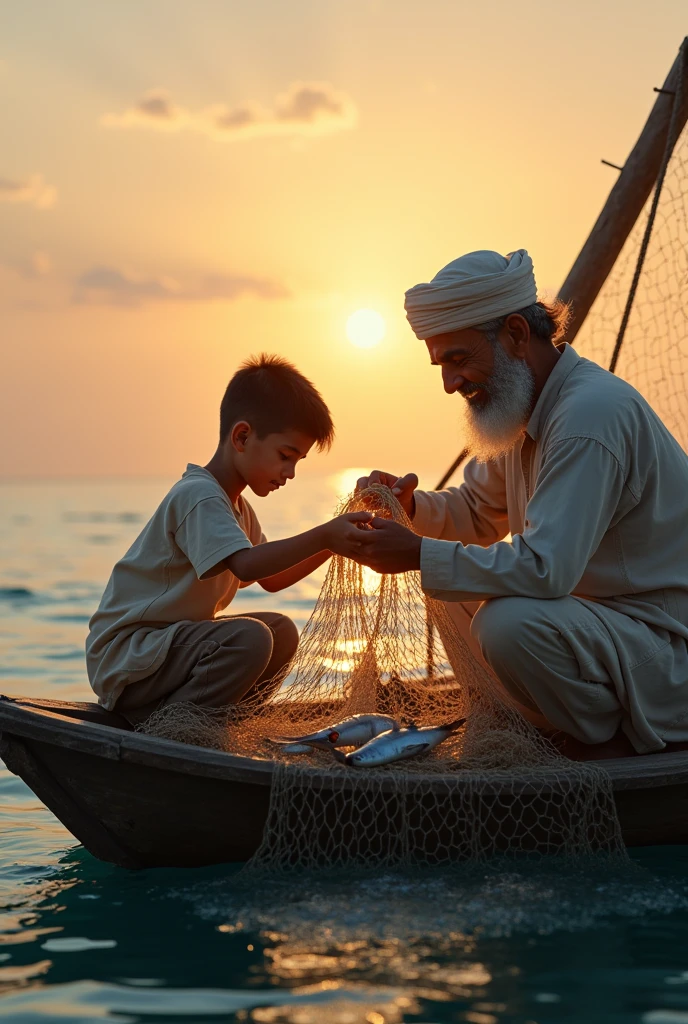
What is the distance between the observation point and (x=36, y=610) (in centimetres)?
1585

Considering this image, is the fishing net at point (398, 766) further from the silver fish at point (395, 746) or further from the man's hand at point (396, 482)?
the man's hand at point (396, 482)

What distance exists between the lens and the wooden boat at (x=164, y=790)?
147 inches

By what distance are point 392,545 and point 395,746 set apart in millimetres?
701

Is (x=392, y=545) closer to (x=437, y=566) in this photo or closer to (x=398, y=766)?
(x=437, y=566)

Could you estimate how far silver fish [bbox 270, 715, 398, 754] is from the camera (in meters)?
4.02

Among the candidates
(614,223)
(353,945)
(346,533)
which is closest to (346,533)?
(346,533)

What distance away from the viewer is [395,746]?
3975 millimetres

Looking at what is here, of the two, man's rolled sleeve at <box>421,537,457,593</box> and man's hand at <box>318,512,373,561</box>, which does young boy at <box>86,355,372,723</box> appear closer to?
man's hand at <box>318,512,373,561</box>

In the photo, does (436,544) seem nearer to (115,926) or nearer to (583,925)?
(583,925)

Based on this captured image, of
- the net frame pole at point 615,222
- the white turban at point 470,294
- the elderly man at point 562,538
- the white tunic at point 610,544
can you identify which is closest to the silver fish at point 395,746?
the elderly man at point 562,538

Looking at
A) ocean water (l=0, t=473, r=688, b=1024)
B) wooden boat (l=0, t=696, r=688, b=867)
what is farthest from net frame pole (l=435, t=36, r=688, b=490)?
ocean water (l=0, t=473, r=688, b=1024)

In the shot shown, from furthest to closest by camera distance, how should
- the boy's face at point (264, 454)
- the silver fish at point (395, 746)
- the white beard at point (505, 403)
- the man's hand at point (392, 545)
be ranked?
Result: 1. the boy's face at point (264, 454)
2. the white beard at point (505, 403)
3. the man's hand at point (392, 545)
4. the silver fish at point (395, 746)

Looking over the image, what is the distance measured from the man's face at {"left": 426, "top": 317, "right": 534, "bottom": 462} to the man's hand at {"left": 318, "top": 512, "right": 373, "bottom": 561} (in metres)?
0.60

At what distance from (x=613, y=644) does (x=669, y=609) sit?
0.33 m
